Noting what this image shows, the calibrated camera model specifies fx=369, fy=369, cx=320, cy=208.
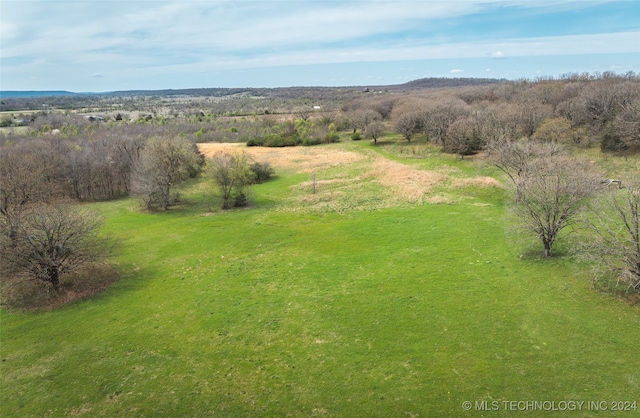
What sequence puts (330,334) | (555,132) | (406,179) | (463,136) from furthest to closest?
(463,136) < (555,132) < (406,179) < (330,334)

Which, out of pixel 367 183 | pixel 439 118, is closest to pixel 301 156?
pixel 367 183

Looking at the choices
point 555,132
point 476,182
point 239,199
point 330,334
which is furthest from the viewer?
point 555,132

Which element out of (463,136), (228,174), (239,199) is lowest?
(239,199)

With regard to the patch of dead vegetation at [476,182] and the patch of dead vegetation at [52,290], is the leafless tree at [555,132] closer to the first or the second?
the patch of dead vegetation at [476,182]

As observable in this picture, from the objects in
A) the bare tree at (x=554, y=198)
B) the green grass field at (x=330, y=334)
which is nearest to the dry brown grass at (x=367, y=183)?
the green grass field at (x=330, y=334)

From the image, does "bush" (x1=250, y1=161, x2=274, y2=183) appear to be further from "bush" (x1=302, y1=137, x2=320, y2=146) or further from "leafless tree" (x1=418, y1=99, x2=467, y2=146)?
"leafless tree" (x1=418, y1=99, x2=467, y2=146)

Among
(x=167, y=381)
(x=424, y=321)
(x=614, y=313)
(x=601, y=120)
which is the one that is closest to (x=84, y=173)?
(x=167, y=381)

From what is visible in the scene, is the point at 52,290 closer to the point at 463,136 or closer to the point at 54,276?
the point at 54,276
